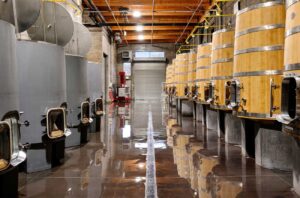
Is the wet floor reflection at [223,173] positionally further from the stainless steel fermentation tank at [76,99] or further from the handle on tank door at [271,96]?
the stainless steel fermentation tank at [76,99]

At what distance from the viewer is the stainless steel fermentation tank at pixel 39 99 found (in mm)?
4570

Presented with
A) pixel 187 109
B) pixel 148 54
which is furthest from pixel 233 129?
pixel 148 54

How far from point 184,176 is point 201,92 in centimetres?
426

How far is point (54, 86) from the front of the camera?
Result: 491 cm

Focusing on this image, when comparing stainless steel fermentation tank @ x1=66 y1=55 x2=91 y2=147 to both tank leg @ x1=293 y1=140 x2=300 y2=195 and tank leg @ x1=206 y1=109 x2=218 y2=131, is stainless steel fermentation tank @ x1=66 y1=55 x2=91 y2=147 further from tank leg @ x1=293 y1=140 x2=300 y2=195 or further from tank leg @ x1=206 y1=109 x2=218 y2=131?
tank leg @ x1=293 y1=140 x2=300 y2=195

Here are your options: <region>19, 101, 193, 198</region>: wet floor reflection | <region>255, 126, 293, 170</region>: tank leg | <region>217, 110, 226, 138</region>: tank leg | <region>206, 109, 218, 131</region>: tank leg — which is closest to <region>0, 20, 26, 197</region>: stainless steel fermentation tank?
<region>19, 101, 193, 198</region>: wet floor reflection

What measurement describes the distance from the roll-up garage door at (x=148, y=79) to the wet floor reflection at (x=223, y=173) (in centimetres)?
2568

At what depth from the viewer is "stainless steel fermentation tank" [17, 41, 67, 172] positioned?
15.0ft

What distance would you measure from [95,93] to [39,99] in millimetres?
4780

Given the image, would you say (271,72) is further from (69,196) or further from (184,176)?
(69,196)

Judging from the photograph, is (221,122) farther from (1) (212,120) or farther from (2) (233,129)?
(1) (212,120)

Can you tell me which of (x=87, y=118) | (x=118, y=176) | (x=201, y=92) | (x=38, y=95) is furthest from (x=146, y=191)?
(x=201, y=92)

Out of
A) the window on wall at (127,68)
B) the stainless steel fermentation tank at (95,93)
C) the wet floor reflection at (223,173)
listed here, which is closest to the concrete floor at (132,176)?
the wet floor reflection at (223,173)

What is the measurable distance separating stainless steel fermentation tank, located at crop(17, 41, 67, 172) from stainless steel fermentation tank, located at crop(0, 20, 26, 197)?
1.02 metres
